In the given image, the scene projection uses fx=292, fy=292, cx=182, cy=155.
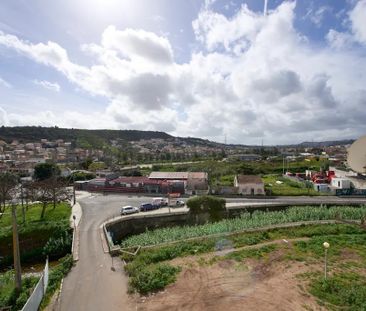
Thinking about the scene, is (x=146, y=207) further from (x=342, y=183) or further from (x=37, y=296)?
(x=342, y=183)

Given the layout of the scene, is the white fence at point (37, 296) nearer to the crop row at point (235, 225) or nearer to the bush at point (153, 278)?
the bush at point (153, 278)

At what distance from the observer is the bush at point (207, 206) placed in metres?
28.7

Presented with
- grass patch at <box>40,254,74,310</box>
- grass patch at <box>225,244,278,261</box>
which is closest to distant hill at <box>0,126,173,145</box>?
grass patch at <box>40,254,74,310</box>

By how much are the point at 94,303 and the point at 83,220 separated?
15.7m

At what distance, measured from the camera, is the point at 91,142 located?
16275cm

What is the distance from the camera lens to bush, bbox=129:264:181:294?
1296 cm

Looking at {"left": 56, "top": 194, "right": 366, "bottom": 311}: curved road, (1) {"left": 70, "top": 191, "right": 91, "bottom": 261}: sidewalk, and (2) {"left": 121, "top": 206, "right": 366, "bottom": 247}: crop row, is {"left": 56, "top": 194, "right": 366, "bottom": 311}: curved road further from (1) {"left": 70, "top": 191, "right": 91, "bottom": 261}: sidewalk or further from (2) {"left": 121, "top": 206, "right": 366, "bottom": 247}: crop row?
(2) {"left": 121, "top": 206, "right": 366, "bottom": 247}: crop row

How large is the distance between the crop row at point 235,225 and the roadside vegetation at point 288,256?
180cm

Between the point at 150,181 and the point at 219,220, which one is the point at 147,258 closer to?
the point at 219,220

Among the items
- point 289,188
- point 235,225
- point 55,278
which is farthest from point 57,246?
point 289,188

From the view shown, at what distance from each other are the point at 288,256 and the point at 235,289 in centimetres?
543

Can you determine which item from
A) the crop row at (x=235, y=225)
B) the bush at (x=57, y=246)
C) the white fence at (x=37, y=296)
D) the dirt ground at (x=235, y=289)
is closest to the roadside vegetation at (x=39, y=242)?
the bush at (x=57, y=246)

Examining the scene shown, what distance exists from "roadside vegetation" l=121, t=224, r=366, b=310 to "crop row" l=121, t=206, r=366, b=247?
70.9 inches

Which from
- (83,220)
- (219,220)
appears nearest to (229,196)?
(219,220)
